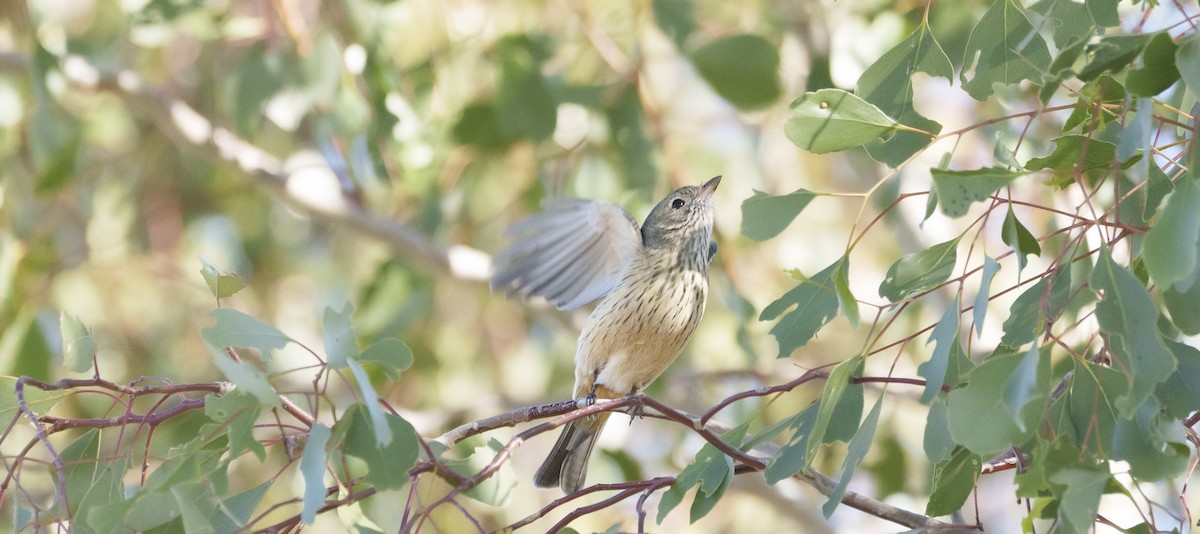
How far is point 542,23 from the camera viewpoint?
4.93 m

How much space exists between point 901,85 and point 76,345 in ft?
4.95

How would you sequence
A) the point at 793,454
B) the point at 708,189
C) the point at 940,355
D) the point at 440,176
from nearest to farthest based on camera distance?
1. the point at 940,355
2. the point at 793,454
3. the point at 708,189
4. the point at 440,176

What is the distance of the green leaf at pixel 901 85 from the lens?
83.2 inches

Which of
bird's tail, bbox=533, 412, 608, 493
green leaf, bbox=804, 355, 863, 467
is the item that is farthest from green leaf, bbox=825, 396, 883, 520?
bird's tail, bbox=533, 412, 608, 493

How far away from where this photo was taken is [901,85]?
2.15 metres

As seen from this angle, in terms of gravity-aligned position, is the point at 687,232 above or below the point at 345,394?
above

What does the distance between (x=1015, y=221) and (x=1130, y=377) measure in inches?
12.0

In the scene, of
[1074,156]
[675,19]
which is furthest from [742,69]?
[1074,156]

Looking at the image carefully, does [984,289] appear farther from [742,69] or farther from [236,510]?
[742,69]

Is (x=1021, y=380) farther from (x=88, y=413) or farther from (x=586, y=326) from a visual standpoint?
(x=88, y=413)

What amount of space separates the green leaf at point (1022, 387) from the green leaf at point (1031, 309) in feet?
1.05

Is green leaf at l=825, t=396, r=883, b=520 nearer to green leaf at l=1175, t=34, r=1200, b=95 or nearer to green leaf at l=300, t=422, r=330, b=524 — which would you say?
green leaf at l=1175, t=34, r=1200, b=95

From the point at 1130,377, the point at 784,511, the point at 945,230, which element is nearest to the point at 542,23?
the point at 945,230

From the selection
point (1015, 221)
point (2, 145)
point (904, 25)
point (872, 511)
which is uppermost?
point (904, 25)
